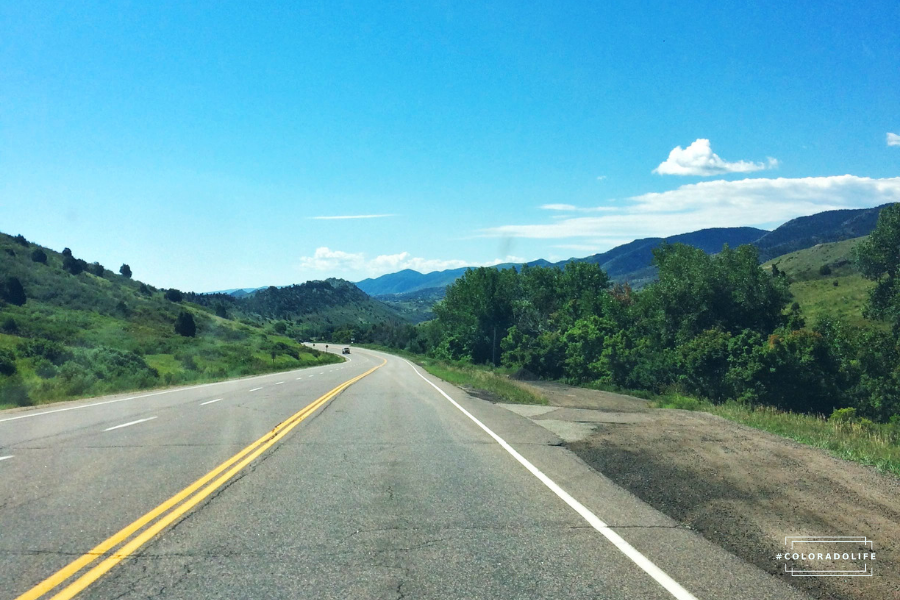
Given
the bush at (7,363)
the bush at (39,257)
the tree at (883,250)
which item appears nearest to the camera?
the bush at (7,363)

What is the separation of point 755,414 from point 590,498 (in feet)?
35.9

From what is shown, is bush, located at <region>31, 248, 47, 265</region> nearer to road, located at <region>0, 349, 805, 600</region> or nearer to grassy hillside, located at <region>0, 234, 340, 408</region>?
grassy hillside, located at <region>0, 234, 340, 408</region>

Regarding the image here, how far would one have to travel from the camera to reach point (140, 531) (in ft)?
19.6

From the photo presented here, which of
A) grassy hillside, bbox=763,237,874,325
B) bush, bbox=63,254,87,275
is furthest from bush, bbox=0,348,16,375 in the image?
bush, bbox=63,254,87,275

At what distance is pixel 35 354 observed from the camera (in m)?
31.7

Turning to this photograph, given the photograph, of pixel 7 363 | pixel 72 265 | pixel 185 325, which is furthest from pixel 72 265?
pixel 7 363

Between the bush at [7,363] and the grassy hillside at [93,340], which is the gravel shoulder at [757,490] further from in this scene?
the bush at [7,363]

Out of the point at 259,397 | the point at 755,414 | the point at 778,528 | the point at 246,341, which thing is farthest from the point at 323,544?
the point at 246,341

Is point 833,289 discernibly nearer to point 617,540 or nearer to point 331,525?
point 617,540

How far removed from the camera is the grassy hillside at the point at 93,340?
27.0 metres

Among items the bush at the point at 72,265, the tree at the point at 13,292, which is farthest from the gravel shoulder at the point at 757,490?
the bush at the point at 72,265

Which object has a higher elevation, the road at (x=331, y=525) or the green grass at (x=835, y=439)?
the road at (x=331, y=525)

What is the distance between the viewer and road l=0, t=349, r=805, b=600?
15.7 feet

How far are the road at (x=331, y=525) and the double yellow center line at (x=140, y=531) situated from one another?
0.02 m
